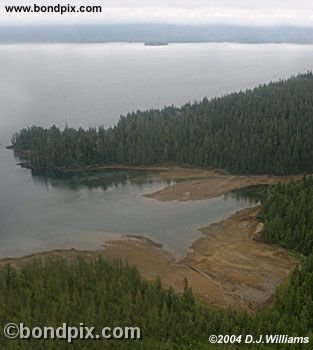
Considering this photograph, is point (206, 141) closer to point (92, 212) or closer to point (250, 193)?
point (250, 193)

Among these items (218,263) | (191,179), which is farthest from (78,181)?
(218,263)

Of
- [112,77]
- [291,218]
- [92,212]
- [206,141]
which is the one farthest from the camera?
[112,77]

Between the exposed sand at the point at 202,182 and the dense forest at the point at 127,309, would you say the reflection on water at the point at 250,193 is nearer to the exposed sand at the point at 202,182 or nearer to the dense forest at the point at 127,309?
the exposed sand at the point at 202,182

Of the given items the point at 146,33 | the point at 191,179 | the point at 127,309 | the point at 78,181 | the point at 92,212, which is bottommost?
the point at 127,309

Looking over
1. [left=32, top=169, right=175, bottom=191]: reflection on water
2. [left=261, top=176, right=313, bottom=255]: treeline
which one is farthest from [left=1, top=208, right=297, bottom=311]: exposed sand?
[left=32, top=169, right=175, bottom=191]: reflection on water

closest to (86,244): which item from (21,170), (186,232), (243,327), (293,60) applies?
(186,232)

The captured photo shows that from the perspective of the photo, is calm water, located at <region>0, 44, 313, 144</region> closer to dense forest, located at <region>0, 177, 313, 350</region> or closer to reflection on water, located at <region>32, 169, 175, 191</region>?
reflection on water, located at <region>32, 169, 175, 191</region>

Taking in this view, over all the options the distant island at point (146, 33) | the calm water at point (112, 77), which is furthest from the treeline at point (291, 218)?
the calm water at point (112, 77)
